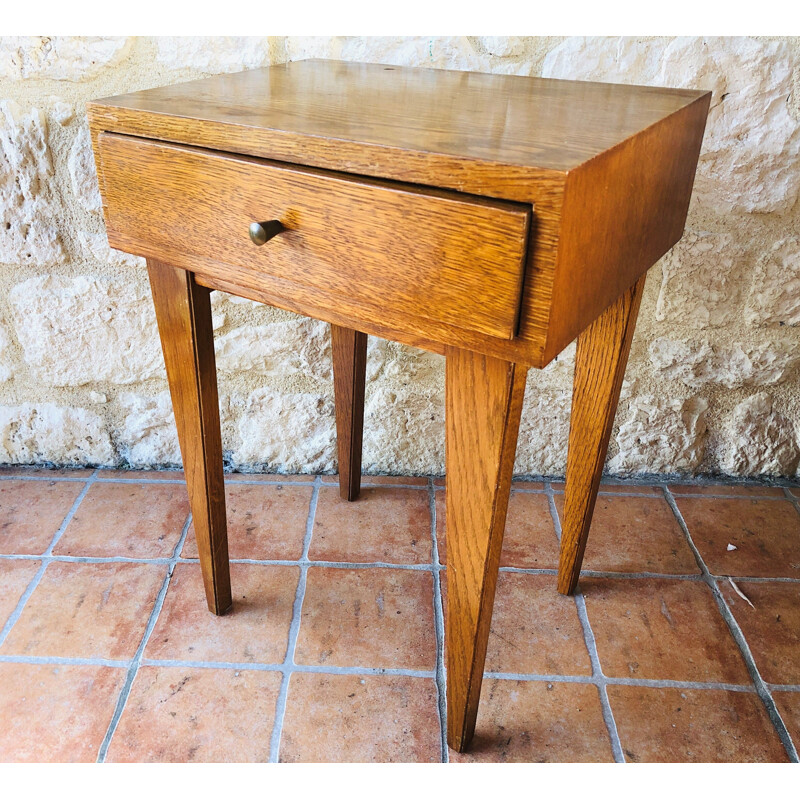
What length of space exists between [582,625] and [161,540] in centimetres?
75

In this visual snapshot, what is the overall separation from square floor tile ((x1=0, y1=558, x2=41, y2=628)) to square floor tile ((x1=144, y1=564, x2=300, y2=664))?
24 cm

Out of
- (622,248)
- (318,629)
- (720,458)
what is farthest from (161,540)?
(720,458)

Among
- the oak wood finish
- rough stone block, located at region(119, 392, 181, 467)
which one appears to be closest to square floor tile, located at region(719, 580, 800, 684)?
the oak wood finish

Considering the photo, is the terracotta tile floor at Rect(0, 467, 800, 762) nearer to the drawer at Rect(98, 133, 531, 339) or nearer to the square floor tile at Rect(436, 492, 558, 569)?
the square floor tile at Rect(436, 492, 558, 569)

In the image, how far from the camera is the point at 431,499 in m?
1.49

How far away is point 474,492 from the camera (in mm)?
801

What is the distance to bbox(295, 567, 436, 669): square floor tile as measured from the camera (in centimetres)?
114

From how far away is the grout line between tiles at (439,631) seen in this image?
103 centimetres

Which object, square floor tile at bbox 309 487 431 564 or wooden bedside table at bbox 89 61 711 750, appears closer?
wooden bedside table at bbox 89 61 711 750

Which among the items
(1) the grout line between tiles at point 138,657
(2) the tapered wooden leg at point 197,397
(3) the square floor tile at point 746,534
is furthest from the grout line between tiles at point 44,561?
(3) the square floor tile at point 746,534

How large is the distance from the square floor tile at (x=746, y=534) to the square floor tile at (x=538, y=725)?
40cm

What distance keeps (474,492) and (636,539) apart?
0.70 meters

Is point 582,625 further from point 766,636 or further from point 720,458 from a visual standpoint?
point 720,458

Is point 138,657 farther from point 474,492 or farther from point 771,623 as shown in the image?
point 771,623
